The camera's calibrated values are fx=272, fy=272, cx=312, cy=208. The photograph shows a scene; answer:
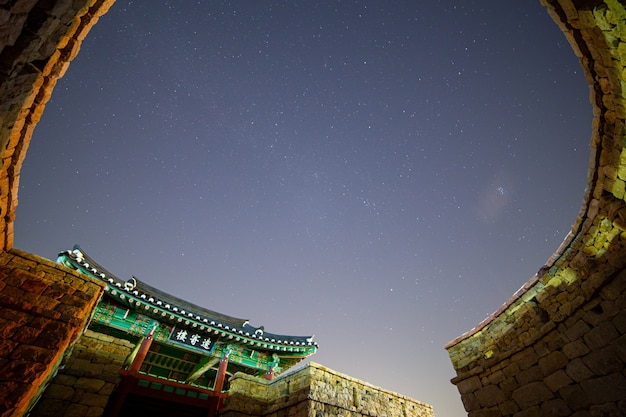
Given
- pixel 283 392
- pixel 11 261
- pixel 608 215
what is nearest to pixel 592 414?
pixel 608 215

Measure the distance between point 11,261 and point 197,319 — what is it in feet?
30.4

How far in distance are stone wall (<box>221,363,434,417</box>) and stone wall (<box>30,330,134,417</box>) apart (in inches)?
Answer: 151

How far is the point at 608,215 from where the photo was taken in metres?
4.11

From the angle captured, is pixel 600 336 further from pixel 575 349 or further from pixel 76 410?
pixel 76 410

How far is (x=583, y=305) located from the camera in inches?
180

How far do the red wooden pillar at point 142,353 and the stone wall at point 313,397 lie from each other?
12.3 feet

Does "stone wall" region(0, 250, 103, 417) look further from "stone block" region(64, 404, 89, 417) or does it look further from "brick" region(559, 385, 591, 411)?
"brick" region(559, 385, 591, 411)

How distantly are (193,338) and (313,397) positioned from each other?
7.37 meters

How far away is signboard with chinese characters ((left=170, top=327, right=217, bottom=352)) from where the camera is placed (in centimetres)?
1252

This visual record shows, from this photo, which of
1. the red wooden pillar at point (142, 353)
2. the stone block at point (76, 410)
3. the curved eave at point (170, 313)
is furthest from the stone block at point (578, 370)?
the red wooden pillar at point (142, 353)

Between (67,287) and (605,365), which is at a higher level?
(67,287)

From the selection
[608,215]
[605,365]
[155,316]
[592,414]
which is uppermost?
[155,316]

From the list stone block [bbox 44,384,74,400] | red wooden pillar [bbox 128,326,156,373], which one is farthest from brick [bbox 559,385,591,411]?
red wooden pillar [bbox 128,326,156,373]

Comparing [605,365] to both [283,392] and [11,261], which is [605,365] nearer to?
[283,392]
